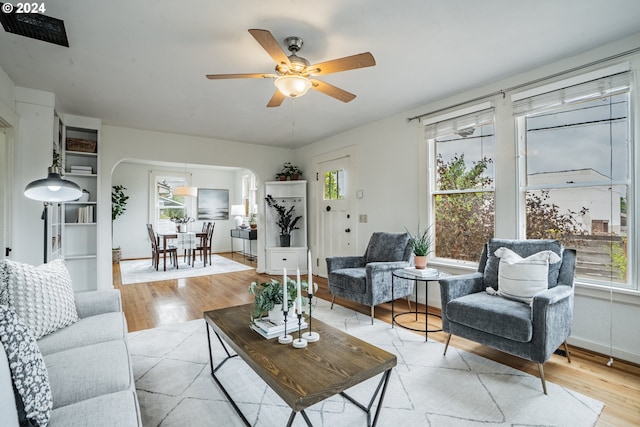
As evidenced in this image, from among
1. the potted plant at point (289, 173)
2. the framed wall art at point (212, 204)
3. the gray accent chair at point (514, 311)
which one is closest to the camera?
the gray accent chair at point (514, 311)

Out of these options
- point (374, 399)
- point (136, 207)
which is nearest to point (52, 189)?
point (374, 399)

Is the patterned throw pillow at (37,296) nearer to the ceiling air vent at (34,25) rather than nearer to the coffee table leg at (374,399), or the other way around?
the ceiling air vent at (34,25)

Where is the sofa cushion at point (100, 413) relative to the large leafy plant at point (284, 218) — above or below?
below

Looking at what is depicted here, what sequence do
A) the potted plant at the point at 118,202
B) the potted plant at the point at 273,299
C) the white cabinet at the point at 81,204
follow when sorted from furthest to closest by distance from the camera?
the potted plant at the point at 118,202, the white cabinet at the point at 81,204, the potted plant at the point at 273,299

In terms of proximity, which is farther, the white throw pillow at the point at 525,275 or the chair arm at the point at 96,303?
the white throw pillow at the point at 525,275

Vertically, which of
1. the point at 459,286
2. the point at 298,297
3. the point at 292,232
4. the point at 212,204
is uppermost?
the point at 212,204

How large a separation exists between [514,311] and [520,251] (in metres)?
0.68

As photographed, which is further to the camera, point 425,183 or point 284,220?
point 284,220

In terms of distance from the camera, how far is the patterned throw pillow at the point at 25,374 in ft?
3.24

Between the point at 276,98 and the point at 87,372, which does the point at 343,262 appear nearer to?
the point at 276,98

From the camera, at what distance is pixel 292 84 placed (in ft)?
7.68

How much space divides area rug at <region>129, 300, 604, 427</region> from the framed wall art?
6371 mm

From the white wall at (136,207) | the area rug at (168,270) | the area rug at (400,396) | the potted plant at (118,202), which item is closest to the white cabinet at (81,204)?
the area rug at (168,270)

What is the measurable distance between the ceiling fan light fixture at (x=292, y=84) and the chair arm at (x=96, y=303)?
6.55ft
